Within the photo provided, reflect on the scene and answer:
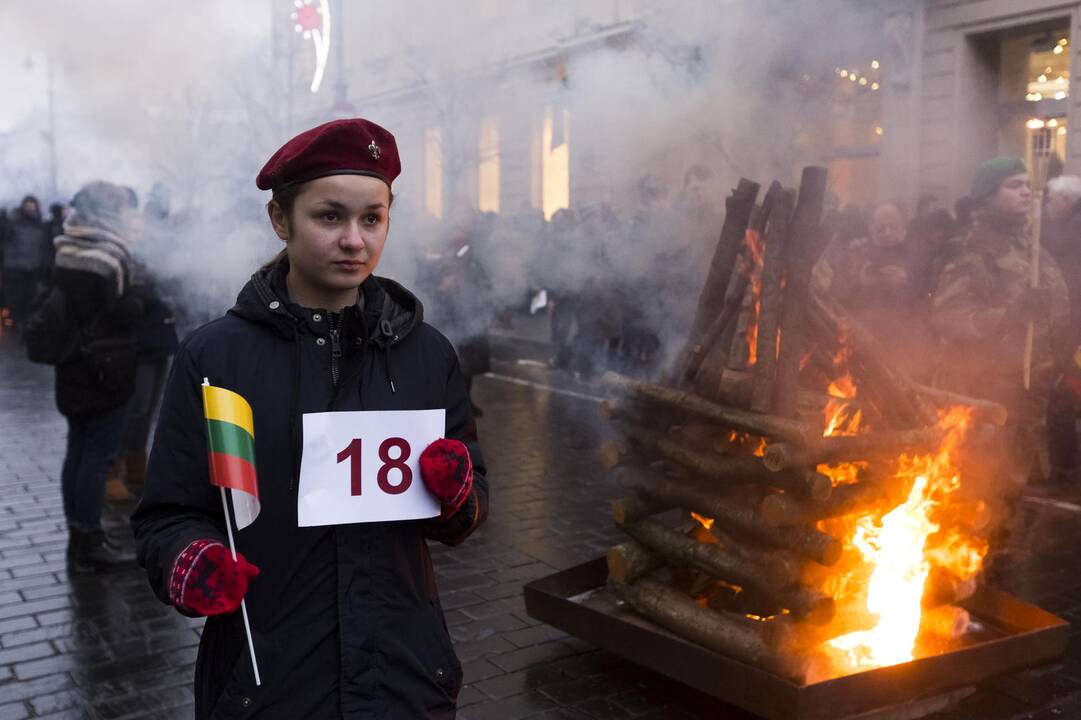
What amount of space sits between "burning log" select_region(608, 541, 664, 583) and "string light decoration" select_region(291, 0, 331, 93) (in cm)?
495

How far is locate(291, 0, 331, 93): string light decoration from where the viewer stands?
7.64 m

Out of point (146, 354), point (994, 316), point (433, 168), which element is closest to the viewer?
point (994, 316)

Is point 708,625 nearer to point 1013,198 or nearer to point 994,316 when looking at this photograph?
point 994,316

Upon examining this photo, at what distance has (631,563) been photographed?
428 centimetres

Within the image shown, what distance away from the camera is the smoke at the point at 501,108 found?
6.41m

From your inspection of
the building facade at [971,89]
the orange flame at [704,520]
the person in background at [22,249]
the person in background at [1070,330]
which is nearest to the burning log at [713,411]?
the orange flame at [704,520]

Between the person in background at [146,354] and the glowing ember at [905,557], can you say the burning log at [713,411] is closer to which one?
the glowing ember at [905,557]

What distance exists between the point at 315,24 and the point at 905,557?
5665 millimetres

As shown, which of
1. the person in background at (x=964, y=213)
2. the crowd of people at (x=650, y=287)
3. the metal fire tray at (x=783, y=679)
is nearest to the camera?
the metal fire tray at (x=783, y=679)

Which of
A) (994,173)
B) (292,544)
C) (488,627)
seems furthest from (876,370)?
(994,173)

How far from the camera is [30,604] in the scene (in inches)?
195

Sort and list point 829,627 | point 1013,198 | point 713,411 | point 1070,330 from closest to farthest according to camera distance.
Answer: point 829,627 < point 713,411 < point 1013,198 < point 1070,330

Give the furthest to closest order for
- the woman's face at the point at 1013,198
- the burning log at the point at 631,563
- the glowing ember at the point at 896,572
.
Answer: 1. the woman's face at the point at 1013,198
2. the burning log at the point at 631,563
3. the glowing ember at the point at 896,572

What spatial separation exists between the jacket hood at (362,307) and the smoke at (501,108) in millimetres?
3556
